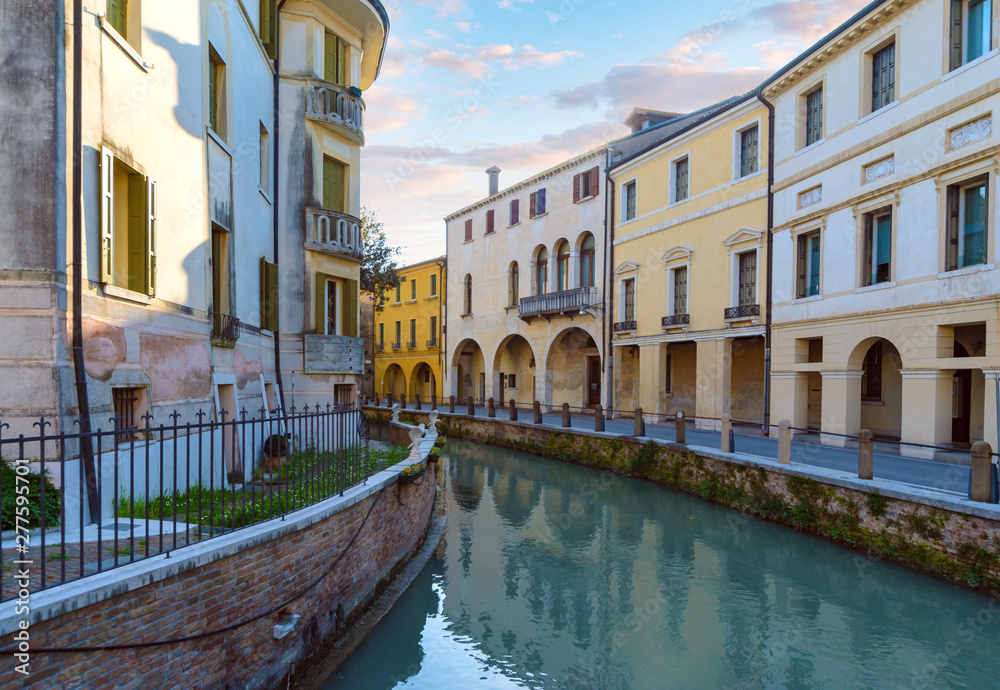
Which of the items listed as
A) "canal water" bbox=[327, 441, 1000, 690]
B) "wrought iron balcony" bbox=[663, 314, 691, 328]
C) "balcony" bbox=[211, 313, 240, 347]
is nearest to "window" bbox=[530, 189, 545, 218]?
"wrought iron balcony" bbox=[663, 314, 691, 328]

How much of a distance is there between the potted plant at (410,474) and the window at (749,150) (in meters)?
14.8

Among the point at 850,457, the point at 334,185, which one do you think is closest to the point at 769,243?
the point at 850,457

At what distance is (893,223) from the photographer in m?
14.4

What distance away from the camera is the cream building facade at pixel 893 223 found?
12.6 meters

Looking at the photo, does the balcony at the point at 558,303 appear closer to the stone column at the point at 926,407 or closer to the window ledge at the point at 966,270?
the stone column at the point at 926,407

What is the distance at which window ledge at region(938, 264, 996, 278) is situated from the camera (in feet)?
39.9

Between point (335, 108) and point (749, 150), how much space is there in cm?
1236

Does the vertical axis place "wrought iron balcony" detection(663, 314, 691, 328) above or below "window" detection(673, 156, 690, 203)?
below

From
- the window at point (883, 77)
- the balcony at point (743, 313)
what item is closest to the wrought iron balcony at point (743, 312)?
the balcony at point (743, 313)

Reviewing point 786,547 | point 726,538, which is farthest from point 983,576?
point 726,538

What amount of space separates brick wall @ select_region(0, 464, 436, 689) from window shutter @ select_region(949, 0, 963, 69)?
13.9 metres

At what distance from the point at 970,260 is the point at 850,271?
304cm

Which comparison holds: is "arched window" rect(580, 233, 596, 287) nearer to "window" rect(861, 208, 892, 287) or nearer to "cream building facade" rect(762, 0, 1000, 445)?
"cream building facade" rect(762, 0, 1000, 445)

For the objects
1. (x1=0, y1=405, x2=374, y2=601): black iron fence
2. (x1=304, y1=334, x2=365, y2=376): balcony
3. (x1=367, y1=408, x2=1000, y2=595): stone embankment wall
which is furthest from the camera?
(x1=304, y1=334, x2=365, y2=376): balcony
